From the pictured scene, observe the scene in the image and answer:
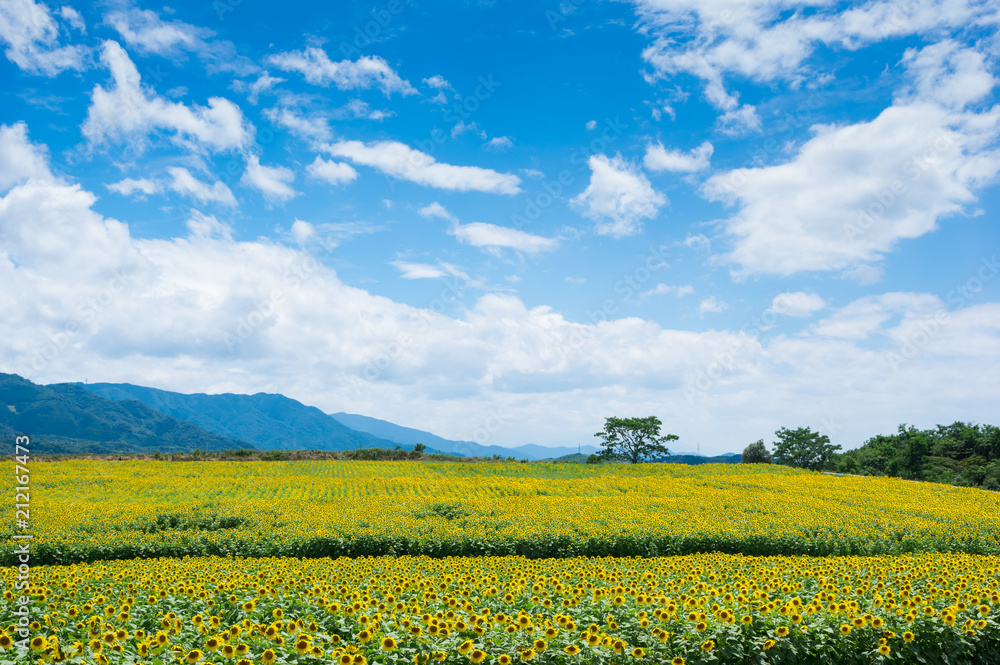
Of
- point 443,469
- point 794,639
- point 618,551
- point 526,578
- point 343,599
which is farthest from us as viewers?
point 443,469

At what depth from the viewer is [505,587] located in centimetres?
808

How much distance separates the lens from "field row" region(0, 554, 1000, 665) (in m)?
5.13

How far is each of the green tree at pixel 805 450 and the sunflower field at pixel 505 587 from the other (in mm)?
55378

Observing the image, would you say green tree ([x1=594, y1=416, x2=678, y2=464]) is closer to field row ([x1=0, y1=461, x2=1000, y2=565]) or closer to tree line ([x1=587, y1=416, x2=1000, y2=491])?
tree line ([x1=587, y1=416, x2=1000, y2=491])

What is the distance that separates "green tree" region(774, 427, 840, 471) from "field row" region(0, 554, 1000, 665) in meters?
72.7

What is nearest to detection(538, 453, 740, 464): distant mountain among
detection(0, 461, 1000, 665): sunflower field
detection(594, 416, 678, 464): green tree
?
detection(594, 416, 678, 464): green tree

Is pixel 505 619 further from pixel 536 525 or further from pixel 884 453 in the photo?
pixel 884 453

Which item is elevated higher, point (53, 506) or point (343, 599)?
point (343, 599)

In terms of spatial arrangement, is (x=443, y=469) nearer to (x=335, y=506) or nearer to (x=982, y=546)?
(x=335, y=506)

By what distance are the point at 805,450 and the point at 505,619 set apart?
262 feet

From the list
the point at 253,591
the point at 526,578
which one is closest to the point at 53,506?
the point at 253,591

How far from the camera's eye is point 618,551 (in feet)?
53.4

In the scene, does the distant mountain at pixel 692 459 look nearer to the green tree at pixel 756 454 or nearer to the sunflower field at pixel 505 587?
the green tree at pixel 756 454

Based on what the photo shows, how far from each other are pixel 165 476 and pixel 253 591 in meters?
39.0
